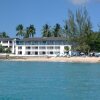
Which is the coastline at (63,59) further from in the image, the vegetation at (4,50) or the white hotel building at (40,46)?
the vegetation at (4,50)

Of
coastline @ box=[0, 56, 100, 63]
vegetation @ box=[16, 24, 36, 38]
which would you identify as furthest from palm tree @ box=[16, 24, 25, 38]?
coastline @ box=[0, 56, 100, 63]

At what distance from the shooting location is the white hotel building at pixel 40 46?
114 m

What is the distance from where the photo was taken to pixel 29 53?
118m

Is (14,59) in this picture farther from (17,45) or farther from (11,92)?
(11,92)

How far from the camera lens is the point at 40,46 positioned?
382 ft

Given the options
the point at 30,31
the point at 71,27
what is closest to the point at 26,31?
the point at 30,31

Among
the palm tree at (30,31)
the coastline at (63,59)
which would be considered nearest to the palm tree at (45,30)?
the palm tree at (30,31)

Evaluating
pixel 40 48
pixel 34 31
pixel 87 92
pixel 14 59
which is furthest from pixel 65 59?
pixel 87 92

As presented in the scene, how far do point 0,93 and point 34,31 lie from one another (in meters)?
104

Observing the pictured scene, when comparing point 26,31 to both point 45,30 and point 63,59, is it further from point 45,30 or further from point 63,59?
point 63,59

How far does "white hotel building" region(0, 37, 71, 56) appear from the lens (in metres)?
114

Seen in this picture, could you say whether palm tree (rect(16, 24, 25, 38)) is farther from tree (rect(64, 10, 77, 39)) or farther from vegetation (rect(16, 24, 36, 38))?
tree (rect(64, 10, 77, 39))

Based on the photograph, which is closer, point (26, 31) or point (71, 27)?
point (71, 27)

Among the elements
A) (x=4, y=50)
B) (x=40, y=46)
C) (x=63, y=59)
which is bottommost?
(x=63, y=59)
